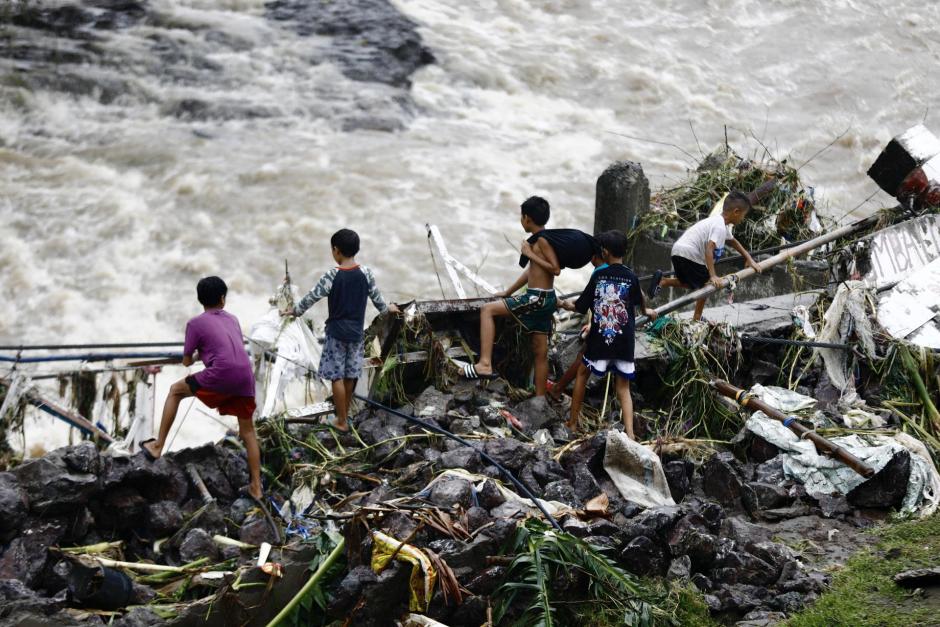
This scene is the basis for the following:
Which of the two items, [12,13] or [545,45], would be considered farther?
[545,45]

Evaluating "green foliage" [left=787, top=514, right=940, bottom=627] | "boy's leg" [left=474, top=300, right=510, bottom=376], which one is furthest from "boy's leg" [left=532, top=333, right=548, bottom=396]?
"green foliage" [left=787, top=514, right=940, bottom=627]

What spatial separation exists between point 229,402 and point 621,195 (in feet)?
15.3

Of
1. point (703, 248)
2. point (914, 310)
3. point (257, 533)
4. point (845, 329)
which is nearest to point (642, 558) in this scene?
point (257, 533)

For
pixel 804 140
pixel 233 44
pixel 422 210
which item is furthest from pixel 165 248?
pixel 804 140

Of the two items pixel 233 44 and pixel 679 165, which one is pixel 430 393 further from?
pixel 233 44

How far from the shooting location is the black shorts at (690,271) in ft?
25.6

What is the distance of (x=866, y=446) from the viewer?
6211mm

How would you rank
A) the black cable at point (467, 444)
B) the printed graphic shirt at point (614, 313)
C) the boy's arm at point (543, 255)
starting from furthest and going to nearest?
1. the boy's arm at point (543, 255)
2. the printed graphic shirt at point (614, 313)
3. the black cable at point (467, 444)

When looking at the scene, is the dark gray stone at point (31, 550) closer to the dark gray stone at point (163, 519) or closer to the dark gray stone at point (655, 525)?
the dark gray stone at point (163, 519)

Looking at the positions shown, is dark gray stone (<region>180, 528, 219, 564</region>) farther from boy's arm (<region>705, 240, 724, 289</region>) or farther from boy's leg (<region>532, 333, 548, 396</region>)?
boy's arm (<region>705, 240, 724, 289</region>)

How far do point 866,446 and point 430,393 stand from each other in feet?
9.04

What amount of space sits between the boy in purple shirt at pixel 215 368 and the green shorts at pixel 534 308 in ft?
6.31

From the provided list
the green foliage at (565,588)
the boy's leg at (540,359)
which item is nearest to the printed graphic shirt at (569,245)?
the boy's leg at (540,359)

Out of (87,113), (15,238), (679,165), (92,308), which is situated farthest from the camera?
(679,165)
